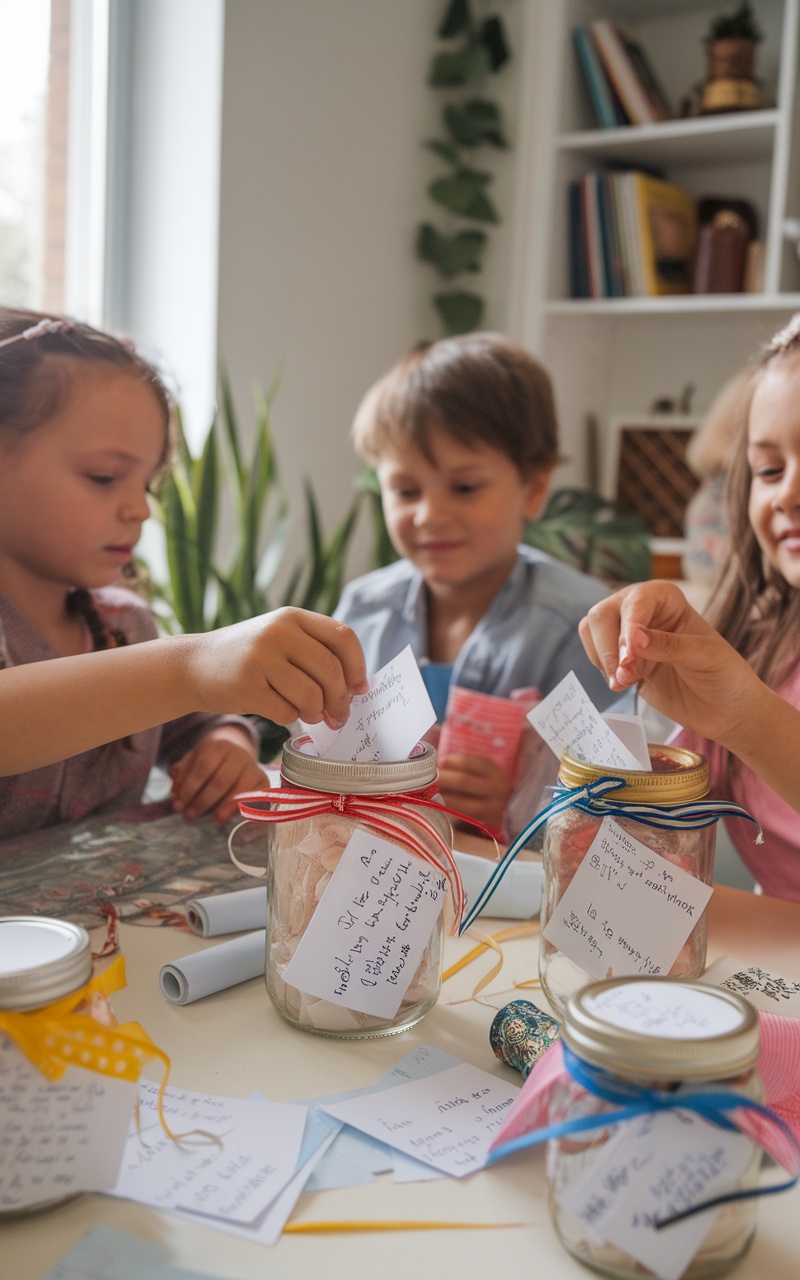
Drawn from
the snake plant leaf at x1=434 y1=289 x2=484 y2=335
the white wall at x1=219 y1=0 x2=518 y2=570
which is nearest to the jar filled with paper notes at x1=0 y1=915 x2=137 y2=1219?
the white wall at x1=219 y1=0 x2=518 y2=570

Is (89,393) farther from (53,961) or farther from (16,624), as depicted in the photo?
(53,961)

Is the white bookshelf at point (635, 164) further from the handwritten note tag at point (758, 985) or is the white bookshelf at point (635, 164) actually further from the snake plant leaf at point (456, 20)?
the handwritten note tag at point (758, 985)

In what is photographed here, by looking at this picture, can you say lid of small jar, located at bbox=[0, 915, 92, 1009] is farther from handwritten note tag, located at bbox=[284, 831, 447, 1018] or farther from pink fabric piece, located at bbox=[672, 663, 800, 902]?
pink fabric piece, located at bbox=[672, 663, 800, 902]

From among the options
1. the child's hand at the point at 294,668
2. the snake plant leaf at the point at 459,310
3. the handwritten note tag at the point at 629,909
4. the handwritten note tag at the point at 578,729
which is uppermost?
the snake plant leaf at the point at 459,310

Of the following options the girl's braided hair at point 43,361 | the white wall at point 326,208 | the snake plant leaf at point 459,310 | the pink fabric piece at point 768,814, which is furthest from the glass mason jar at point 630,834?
the snake plant leaf at point 459,310

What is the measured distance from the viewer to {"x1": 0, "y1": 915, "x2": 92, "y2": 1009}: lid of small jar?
1.67 ft

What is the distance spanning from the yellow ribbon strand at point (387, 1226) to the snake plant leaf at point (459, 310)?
2.55m

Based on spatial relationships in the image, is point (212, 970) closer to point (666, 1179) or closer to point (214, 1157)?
point (214, 1157)

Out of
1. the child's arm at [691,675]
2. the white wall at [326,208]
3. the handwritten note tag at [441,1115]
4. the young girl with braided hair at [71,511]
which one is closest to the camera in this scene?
the handwritten note tag at [441,1115]

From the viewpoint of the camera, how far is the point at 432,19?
273 cm

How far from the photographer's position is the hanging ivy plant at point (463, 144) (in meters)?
2.72

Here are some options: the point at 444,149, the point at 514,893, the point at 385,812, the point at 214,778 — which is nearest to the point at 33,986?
the point at 385,812

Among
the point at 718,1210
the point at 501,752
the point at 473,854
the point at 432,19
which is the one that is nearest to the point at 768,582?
the point at 501,752

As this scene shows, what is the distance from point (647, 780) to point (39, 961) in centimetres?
36
